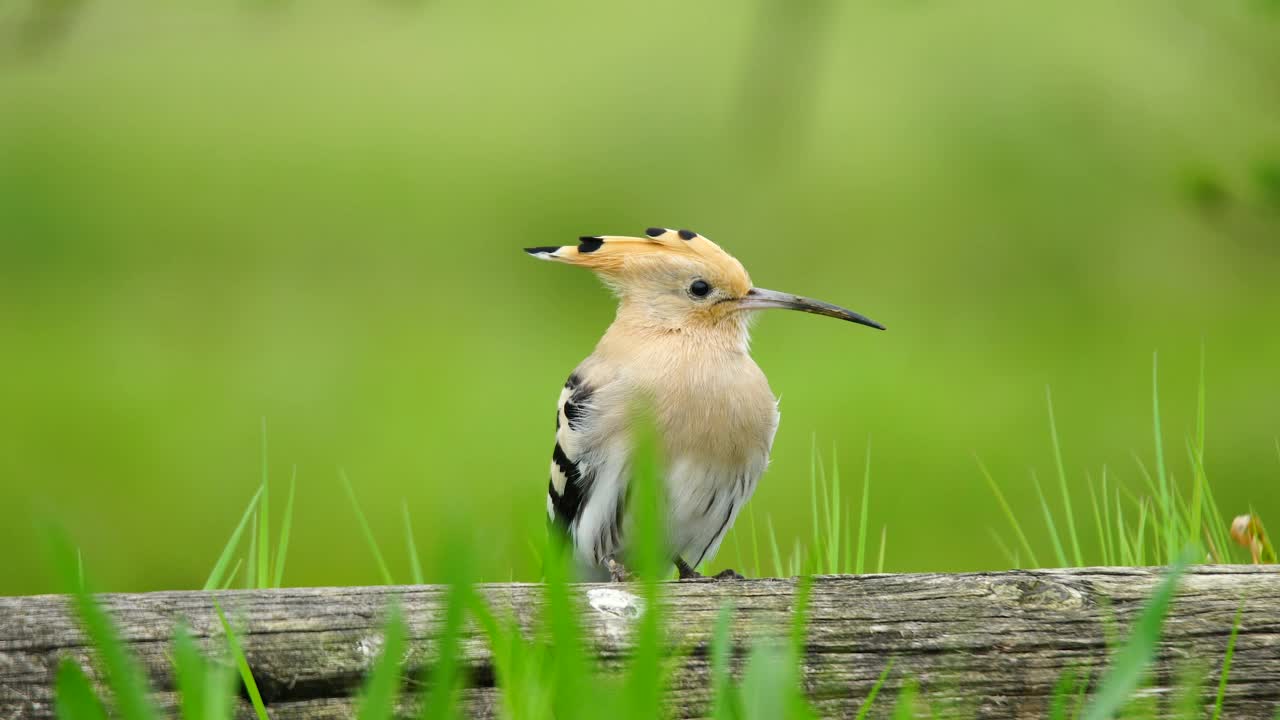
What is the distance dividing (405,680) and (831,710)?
12.9 inches

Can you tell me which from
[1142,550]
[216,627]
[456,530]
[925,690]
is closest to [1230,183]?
[1142,550]

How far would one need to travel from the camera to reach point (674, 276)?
1.62m

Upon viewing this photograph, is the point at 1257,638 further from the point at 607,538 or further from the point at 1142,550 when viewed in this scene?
the point at 607,538

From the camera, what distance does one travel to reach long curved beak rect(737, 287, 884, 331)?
5.38 feet

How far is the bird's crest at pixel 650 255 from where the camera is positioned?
162 centimetres

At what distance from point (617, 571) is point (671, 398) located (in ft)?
0.79

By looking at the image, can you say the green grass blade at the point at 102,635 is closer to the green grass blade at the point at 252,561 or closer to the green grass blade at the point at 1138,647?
the green grass blade at the point at 1138,647

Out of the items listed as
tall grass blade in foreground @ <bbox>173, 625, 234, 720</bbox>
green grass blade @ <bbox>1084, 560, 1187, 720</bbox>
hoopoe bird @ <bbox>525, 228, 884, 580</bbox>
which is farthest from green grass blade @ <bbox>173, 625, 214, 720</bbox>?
hoopoe bird @ <bbox>525, 228, 884, 580</bbox>

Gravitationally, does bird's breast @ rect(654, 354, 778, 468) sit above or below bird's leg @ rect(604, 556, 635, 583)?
above

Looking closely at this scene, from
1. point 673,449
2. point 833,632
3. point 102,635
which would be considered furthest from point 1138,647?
point 673,449

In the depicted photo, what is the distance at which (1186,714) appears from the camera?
538 mm

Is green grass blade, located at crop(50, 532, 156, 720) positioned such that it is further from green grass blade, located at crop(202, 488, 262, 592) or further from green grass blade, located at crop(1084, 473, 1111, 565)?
green grass blade, located at crop(1084, 473, 1111, 565)

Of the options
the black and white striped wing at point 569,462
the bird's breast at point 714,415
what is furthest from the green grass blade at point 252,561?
the bird's breast at point 714,415

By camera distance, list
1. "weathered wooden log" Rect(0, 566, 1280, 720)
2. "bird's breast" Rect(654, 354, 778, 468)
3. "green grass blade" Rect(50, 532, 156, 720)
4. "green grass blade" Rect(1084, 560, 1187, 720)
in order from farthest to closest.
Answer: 1. "bird's breast" Rect(654, 354, 778, 468)
2. "weathered wooden log" Rect(0, 566, 1280, 720)
3. "green grass blade" Rect(1084, 560, 1187, 720)
4. "green grass blade" Rect(50, 532, 156, 720)
